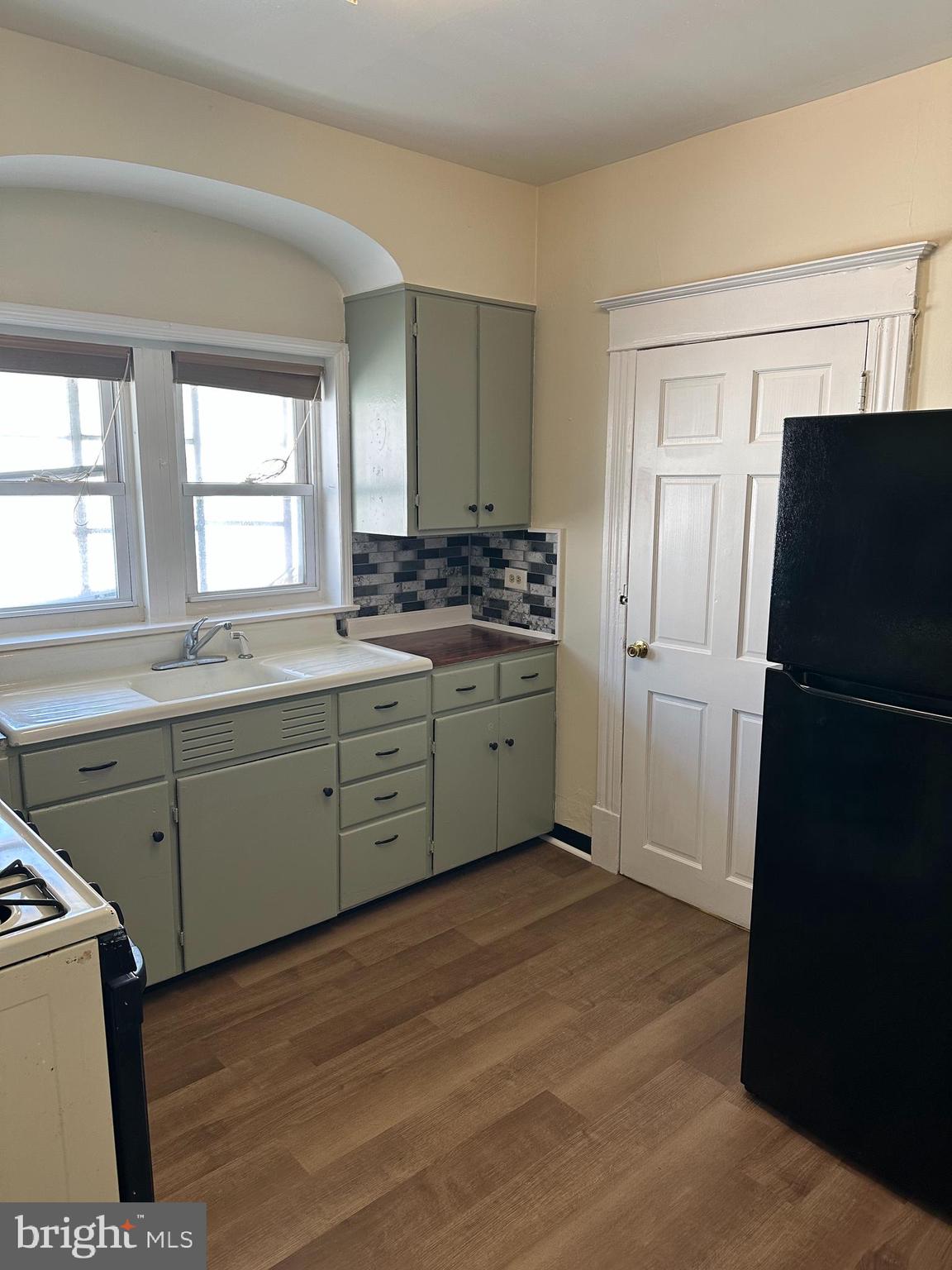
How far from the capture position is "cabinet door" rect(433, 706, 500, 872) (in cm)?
332

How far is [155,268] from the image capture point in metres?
2.91

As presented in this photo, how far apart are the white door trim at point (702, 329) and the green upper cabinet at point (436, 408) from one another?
43 cm

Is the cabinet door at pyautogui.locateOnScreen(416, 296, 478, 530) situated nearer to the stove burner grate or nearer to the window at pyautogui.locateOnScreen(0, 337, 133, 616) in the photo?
the window at pyautogui.locateOnScreen(0, 337, 133, 616)

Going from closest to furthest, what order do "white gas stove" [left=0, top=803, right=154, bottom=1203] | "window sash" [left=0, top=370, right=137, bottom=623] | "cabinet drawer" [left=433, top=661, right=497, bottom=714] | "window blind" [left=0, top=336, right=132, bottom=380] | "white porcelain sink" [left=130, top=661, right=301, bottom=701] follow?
1. "white gas stove" [left=0, top=803, right=154, bottom=1203]
2. "window blind" [left=0, top=336, right=132, bottom=380]
3. "window sash" [left=0, top=370, right=137, bottom=623]
4. "white porcelain sink" [left=130, top=661, right=301, bottom=701]
5. "cabinet drawer" [left=433, top=661, right=497, bottom=714]

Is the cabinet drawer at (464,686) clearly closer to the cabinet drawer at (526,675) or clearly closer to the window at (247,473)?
the cabinet drawer at (526,675)

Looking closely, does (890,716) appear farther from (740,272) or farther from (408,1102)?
(740,272)

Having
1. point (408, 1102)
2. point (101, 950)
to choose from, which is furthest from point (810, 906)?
point (101, 950)

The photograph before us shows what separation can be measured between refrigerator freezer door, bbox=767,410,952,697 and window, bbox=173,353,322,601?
1.98m

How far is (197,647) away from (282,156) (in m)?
1.61

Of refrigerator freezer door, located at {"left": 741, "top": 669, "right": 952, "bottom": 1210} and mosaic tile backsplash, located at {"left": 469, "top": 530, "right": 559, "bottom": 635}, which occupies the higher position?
mosaic tile backsplash, located at {"left": 469, "top": 530, "right": 559, "bottom": 635}

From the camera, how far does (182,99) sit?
8.41 ft

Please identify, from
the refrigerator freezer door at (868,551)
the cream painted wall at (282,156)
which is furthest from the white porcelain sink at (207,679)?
the refrigerator freezer door at (868,551)

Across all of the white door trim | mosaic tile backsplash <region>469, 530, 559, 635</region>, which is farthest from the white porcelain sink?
the white door trim

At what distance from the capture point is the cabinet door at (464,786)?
3.32m
